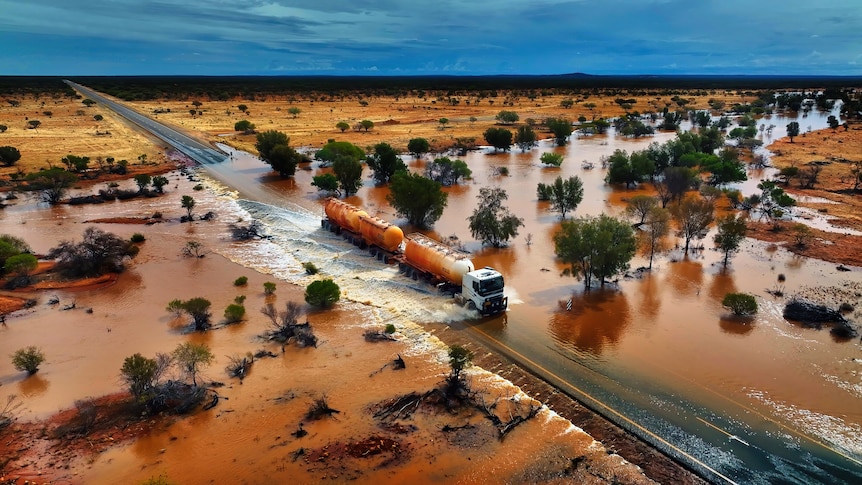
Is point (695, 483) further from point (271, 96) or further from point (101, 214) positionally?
point (271, 96)

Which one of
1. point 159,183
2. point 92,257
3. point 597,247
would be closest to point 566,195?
point 597,247

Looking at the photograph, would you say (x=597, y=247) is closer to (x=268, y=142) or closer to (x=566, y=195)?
(x=566, y=195)

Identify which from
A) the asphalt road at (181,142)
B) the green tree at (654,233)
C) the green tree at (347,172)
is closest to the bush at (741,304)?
the green tree at (654,233)

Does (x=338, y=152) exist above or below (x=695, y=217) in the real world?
above

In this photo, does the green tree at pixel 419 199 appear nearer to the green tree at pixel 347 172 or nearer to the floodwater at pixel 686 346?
the floodwater at pixel 686 346

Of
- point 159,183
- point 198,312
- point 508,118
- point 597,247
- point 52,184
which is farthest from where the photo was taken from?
point 508,118

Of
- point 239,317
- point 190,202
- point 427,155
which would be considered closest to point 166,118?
point 427,155

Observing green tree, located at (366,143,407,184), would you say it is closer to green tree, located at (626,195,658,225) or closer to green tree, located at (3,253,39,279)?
green tree, located at (626,195,658,225)
